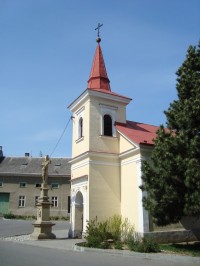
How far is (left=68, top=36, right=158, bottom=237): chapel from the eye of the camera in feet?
60.2

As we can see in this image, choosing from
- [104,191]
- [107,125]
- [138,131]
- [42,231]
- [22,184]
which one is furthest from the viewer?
[22,184]

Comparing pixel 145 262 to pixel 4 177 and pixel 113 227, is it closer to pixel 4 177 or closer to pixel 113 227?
pixel 113 227

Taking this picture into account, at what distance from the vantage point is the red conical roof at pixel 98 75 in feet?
74.9

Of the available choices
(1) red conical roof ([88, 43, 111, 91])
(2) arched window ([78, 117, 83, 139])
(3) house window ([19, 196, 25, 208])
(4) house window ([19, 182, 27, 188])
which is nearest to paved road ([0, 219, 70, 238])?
(2) arched window ([78, 117, 83, 139])

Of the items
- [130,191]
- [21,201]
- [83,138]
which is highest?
[83,138]

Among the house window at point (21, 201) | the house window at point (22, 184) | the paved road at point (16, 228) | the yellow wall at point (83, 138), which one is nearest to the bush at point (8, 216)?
the house window at point (21, 201)

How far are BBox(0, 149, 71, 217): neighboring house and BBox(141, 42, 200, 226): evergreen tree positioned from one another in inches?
→ 1192

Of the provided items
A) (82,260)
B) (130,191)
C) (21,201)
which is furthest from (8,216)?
(82,260)

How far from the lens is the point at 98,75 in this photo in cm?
2316

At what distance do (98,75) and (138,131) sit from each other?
17.0 ft

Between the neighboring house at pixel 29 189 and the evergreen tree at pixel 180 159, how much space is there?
99.4 ft

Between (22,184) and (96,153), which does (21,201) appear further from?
Result: (96,153)

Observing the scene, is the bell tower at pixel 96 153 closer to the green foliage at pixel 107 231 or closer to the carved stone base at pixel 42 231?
the green foliage at pixel 107 231

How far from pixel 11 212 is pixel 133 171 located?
27.9 m
